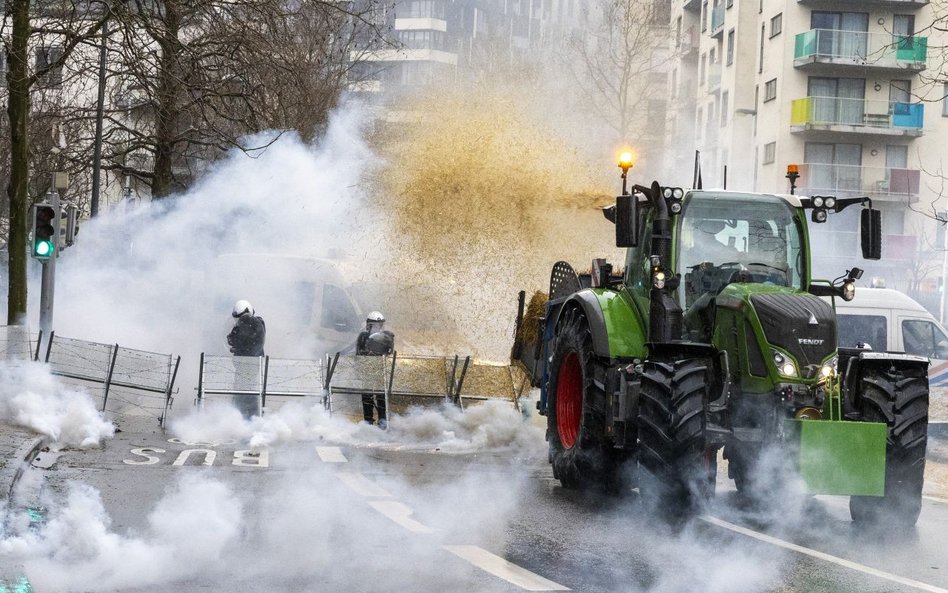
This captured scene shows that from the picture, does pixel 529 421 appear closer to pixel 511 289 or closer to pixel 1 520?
pixel 511 289

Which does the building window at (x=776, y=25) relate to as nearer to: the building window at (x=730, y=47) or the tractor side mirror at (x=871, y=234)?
the building window at (x=730, y=47)

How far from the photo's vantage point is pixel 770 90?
52.2 m

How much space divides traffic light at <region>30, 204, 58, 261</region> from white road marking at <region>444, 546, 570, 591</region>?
14.5 m

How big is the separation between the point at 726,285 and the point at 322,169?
14221 millimetres

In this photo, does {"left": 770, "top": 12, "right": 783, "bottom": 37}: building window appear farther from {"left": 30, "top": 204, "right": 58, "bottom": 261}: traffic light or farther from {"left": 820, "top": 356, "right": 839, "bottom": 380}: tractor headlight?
{"left": 820, "top": 356, "right": 839, "bottom": 380}: tractor headlight

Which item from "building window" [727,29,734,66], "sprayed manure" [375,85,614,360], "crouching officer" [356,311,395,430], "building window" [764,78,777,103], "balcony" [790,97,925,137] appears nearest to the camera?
"crouching officer" [356,311,395,430]

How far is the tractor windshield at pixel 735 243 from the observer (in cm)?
1062

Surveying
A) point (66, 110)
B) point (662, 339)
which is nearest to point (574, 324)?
point (662, 339)

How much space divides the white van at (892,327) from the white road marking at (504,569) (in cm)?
1130

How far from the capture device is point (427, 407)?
17.8m

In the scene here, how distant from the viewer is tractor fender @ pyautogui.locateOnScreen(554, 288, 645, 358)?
10.8m

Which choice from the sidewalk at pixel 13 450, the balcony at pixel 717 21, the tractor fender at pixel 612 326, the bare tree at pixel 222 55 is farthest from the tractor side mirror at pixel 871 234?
the balcony at pixel 717 21

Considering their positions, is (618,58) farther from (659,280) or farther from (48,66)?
(659,280)

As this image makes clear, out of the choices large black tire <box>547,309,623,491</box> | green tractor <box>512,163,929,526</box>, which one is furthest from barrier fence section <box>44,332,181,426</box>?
green tractor <box>512,163,929,526</box>
